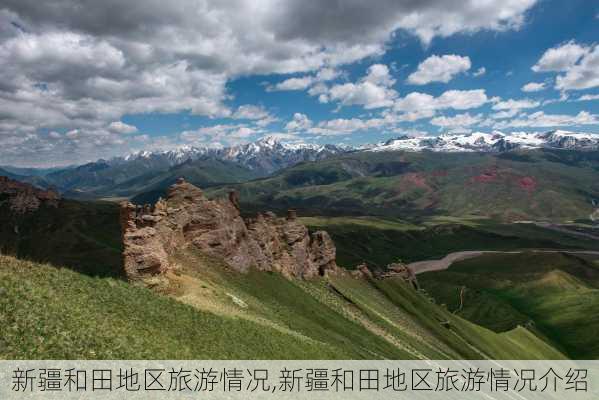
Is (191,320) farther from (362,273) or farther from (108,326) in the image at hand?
(362,273)

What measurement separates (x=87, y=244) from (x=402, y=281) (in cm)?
11389

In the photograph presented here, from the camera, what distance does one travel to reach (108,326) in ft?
97.2

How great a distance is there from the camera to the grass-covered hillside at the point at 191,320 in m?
26.0

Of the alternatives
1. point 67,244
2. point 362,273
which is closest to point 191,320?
point 362,273

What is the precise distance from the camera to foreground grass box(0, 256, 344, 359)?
24859mm

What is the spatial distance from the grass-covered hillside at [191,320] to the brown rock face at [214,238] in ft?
10.2

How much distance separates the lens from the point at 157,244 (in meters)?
49.4

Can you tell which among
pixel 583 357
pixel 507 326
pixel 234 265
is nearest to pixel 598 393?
pixel 583 357

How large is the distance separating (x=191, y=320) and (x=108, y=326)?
31.5 ft

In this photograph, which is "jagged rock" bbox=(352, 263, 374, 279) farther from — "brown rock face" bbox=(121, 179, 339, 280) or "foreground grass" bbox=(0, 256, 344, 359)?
"foreground grass" bbox=(0, 256, 344, 359)

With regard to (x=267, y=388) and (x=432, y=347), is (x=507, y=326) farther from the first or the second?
(x=267, y=388)

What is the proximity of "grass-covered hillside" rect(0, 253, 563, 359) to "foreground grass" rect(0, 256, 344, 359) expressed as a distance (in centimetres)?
8

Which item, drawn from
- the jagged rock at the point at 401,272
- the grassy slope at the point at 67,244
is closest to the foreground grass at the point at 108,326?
the grassy slope at the point at 67,244

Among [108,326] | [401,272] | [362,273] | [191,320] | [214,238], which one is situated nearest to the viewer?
[108,326]
